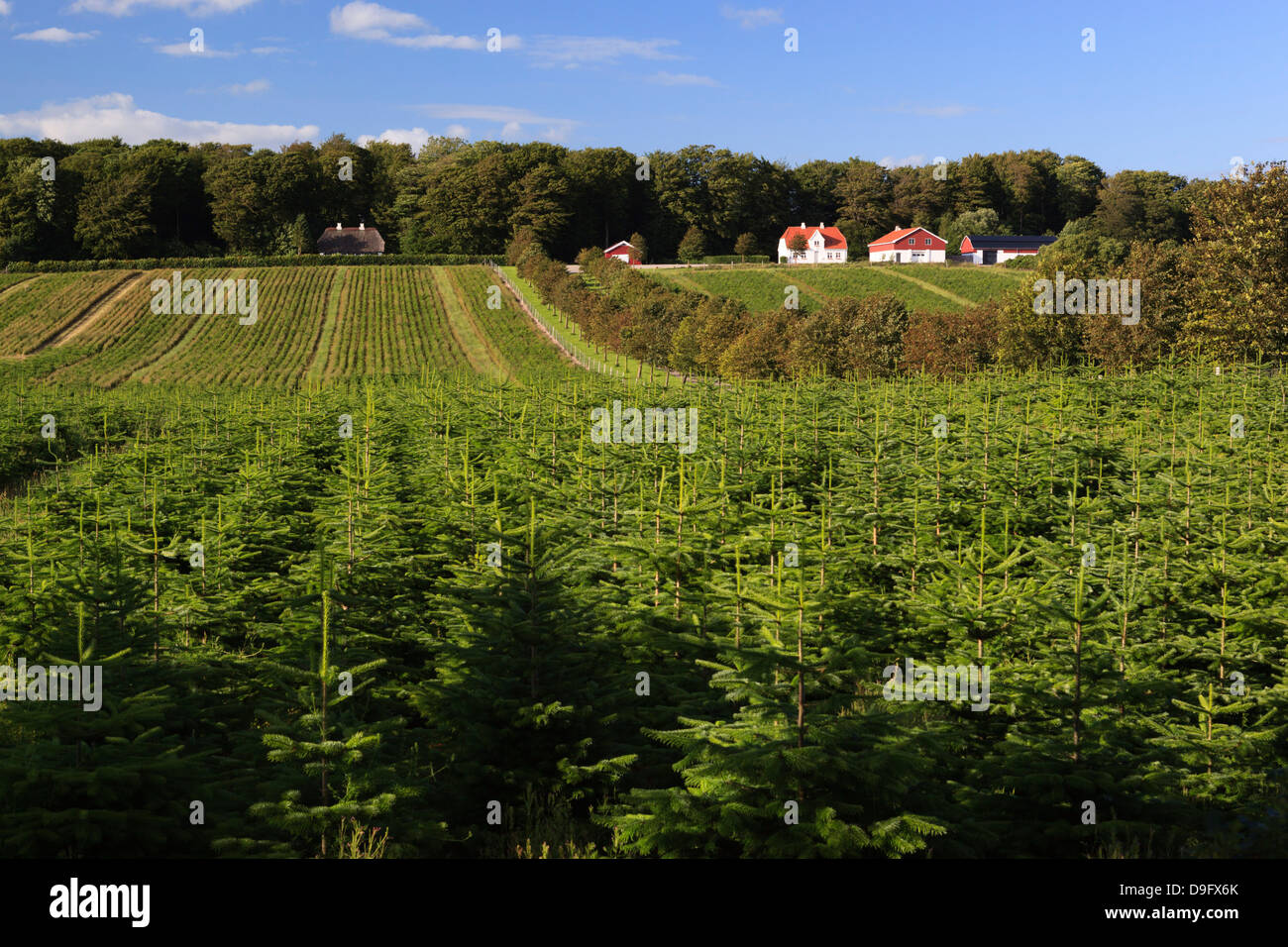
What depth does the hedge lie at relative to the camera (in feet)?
321

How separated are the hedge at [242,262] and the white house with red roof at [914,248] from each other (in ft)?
172

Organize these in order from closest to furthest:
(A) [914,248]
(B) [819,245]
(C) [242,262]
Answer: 1. (C) [242,262]
2. (A) [914,248]
3. (B) [819,245]

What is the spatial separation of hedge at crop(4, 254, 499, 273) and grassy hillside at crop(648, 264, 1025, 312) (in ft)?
86.3

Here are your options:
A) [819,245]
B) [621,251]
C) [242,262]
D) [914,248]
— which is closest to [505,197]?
[621,251]

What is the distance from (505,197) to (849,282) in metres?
47.6

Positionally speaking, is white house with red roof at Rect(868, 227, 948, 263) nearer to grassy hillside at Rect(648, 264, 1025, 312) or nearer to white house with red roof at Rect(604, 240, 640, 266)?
grassy hillside at Rect(648, 264, 1025, 312)

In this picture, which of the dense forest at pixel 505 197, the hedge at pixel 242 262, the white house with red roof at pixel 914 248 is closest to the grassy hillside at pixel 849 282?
the white house with red roof at pixel 914 248

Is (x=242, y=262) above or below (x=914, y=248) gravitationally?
below

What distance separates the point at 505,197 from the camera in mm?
124375

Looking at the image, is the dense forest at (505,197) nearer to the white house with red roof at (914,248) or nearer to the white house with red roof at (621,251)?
the white house with red roof at (621,251)

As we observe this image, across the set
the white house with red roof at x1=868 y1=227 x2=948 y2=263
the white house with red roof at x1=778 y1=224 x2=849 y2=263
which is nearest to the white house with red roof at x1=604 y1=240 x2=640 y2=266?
the white house with red roof at x1=778 y1=224 x2=849 y2=263

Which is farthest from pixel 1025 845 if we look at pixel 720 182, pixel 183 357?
pixel 720 182

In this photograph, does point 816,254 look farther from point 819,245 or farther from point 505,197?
point 505,197
